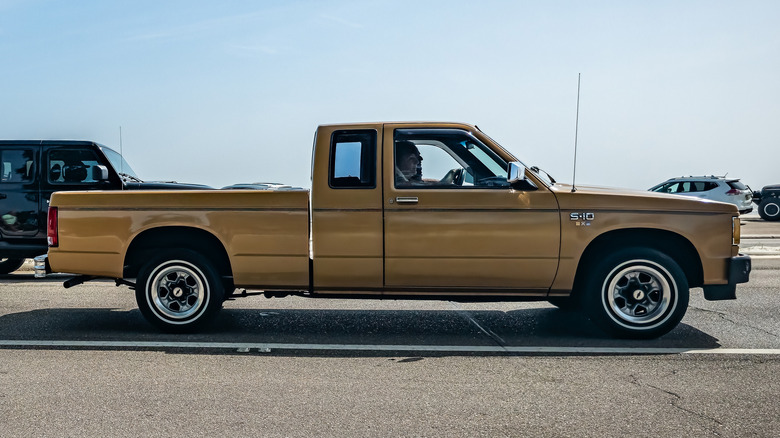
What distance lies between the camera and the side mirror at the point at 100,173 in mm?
10914

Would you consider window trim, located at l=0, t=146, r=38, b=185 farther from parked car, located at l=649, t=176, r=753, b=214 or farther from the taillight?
parked car, located at l=649, t=176, r=753, b=214

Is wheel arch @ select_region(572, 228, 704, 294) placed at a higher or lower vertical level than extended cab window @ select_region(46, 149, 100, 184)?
lower

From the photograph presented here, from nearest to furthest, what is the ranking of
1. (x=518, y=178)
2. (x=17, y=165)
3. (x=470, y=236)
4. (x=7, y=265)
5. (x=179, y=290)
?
(x=518, y=178) < (x=470, y=236) < (x=179, y=290) < (x=17, y=165) < (x=7, y=265)

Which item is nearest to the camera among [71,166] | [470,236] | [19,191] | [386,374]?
[386,374]

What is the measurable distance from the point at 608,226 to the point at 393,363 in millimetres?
2344

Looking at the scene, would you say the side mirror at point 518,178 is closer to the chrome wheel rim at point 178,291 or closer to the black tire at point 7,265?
the chrome wheel rim at point 178,291

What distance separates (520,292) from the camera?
631cm

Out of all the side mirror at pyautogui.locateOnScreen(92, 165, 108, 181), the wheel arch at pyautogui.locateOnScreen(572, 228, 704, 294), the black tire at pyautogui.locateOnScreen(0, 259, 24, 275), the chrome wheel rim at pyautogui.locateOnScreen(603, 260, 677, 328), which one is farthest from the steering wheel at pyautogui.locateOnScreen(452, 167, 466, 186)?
the black tire at pyautogui.locateOnScreen(0, 259, 24, 275)

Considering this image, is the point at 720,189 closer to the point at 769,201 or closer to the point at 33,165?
the point at 769,201

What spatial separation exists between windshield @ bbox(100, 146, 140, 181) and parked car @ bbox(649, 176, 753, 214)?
18.6m

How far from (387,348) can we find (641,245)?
2.55m

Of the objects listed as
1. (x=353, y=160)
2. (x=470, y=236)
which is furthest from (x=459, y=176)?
(x=353, y=160)

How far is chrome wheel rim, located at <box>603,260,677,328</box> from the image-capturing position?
6246 mm

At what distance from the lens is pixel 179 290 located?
6.63 m
